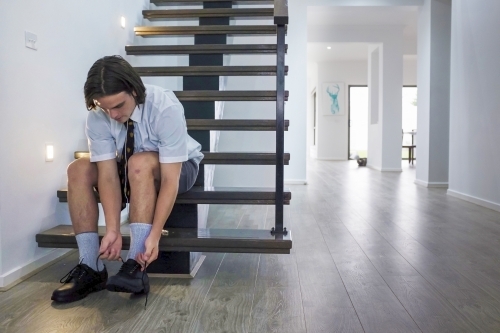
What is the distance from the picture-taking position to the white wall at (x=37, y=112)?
1.90 metres

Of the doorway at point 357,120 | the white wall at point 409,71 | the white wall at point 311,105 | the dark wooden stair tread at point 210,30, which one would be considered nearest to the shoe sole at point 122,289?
the dark wooden stair tread at point 210,30

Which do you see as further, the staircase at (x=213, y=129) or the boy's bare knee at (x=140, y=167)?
the staircase at (x=213, y=129)

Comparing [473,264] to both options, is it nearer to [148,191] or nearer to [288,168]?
[148,191]

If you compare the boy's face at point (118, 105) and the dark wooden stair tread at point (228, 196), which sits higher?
the boy's face at point (118, 105)

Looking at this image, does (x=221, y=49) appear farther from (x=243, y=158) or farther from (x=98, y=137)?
(x=98, y=137)

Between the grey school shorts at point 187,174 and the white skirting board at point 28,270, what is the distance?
767mm

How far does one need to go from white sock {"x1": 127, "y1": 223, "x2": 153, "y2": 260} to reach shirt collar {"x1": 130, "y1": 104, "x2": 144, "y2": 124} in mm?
397

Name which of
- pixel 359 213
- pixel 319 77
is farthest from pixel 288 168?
pixel 319 77

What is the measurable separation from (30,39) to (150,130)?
0.76m

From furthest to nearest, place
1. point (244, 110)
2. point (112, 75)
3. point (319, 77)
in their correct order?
1. point (319, 77)
2. point (244, 110)
3. point (112, 75)

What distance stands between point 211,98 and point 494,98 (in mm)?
2640

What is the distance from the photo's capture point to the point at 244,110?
4309 millimetres

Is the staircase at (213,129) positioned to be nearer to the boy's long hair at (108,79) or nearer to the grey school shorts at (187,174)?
the grey school shorts at (187,174)

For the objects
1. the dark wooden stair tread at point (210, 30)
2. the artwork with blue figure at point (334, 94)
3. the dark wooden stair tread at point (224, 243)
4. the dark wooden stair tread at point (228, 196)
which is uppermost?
the artwork with blue figure at point (334, 94)
